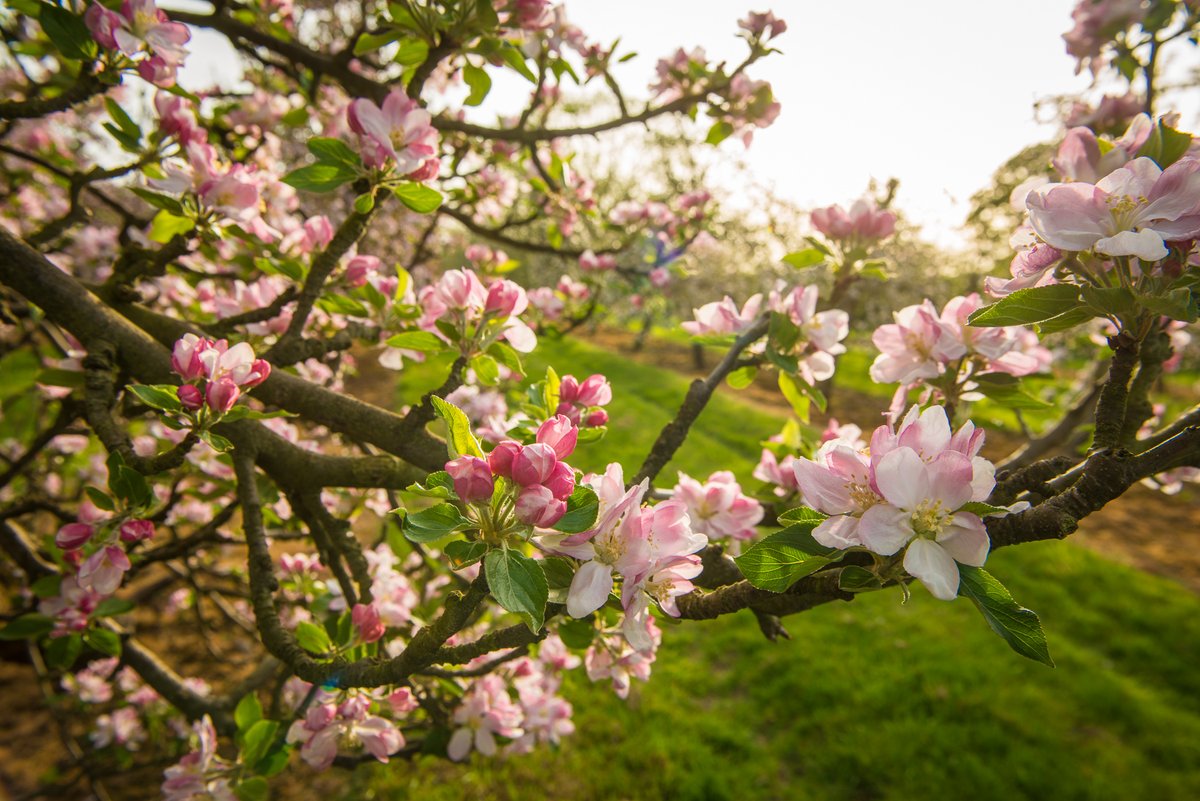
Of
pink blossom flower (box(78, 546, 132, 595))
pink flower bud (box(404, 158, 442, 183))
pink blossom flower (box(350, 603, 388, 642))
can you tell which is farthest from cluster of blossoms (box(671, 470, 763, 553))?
pink blossom flower (box(78, 546, 132, 595))

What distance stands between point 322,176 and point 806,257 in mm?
1318

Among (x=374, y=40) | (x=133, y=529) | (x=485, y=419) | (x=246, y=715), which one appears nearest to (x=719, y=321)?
(x=485, y=419)

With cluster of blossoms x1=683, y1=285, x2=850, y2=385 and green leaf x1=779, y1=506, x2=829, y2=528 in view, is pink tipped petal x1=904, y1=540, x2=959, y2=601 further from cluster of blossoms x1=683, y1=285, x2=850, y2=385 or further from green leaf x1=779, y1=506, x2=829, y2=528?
cluster of blossoms x1=683, y1=285, x2=850, y2=385

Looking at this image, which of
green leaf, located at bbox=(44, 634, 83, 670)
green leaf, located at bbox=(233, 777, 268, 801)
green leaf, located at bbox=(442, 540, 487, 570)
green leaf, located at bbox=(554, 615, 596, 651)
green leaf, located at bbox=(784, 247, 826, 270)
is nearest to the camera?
green leaf, located at bbox=(442, 540, 487, 570)

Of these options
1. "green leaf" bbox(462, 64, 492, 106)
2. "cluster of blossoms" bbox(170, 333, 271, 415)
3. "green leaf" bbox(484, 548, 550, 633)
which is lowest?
"green leaf" bbox(484, 548, 550, 633)

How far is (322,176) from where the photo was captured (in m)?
1.42

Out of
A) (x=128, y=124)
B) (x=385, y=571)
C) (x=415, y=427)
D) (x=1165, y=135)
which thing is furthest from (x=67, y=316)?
(x=1165, y=135)

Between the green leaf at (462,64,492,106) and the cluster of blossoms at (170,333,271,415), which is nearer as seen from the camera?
the cluster of blossoms at (170,333,271,415)

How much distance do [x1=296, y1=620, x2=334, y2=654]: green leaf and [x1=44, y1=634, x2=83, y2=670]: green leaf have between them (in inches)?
40.2

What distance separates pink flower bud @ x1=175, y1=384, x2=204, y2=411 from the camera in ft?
3.79

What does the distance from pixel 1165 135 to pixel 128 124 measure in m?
2.49

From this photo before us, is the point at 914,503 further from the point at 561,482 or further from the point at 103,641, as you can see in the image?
the point at 103,641

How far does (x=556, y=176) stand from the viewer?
3.07m

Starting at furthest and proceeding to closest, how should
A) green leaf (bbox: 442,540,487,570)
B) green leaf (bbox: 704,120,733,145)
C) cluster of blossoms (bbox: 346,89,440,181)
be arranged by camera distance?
green leaf (bbox: 704,120,733,145)
cluster of blossoms (bbox: 346,89,440,181)
green leaf (bbox: 442,540,487,570)
